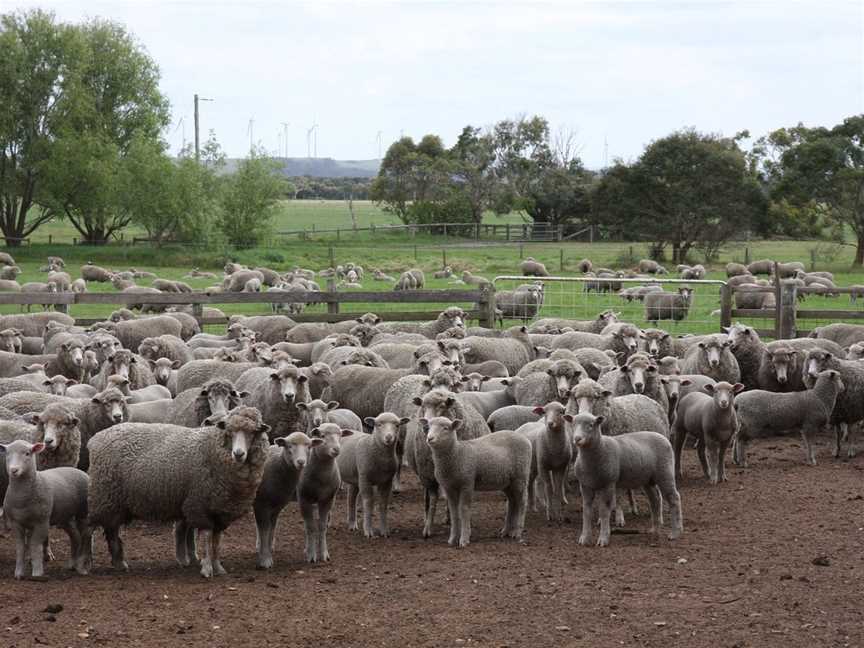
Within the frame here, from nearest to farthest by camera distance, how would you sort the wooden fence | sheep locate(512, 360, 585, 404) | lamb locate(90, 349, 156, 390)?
1. sheep locate(512, 360, 585, 404)
2. lamb locate(90, 349, 156, 390)
3. the wooden fence

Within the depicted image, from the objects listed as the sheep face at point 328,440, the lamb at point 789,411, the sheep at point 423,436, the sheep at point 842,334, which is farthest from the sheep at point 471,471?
the sheep at point 842,334

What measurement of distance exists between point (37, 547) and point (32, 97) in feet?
155

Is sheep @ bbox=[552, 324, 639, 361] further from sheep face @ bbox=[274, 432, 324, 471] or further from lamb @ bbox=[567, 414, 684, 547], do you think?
sheep face @ bbox=[274, 432, 324, 471]

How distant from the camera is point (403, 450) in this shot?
11.5 meters

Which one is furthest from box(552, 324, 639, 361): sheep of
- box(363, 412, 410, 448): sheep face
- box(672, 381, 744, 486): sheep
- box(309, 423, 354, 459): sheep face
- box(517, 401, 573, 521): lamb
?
box(309, 423, 354, 459): sheep face

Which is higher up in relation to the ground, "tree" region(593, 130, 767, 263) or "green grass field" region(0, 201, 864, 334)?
"tree" region(593, 130, 767, 263)

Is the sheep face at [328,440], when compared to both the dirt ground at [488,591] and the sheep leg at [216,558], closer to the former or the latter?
the dirt ground at [488,591]

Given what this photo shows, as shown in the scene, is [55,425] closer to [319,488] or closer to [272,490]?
[272,490]

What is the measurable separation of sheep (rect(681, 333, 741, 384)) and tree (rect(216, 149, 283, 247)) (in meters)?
39.8

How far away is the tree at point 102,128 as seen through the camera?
167 feet

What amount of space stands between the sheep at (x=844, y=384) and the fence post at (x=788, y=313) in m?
4.78

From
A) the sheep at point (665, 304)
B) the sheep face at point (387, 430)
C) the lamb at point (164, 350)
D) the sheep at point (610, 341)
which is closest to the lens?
the sheep face at point (387, 430)

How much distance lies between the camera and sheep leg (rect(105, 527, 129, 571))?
30.1ft

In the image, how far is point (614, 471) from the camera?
998 centimetres
